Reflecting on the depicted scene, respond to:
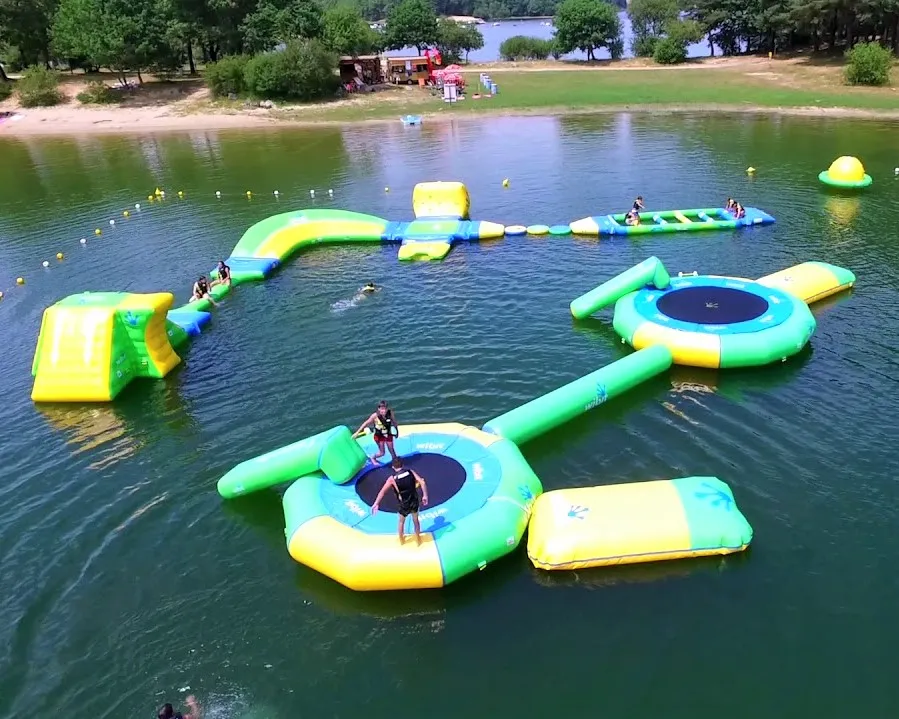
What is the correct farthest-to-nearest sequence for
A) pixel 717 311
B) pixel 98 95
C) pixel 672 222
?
pixel 98 95 < pixel 672 222 < pixel 717 311

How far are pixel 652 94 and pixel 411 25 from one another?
3358 cm

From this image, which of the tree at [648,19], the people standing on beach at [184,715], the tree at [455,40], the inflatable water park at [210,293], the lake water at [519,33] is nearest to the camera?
the people standing on beach at [184,715]

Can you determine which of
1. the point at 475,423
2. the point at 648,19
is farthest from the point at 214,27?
the point at 475,423

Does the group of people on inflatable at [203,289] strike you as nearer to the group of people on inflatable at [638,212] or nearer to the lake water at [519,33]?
the group of people on inflatable at [638,212]

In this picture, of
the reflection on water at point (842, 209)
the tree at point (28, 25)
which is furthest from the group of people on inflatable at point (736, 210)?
the tree at point (28, 25)

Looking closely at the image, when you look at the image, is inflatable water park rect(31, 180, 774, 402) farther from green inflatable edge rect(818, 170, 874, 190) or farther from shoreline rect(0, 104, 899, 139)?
shoreline rect(0, 104, 899, 139)

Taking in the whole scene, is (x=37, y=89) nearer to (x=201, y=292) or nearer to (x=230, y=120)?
(x=230, y=120)

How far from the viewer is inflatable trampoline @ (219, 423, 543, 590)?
11.3 meters

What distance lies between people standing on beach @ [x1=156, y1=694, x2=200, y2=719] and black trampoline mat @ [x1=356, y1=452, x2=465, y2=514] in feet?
13.1

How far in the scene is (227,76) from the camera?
64438mm

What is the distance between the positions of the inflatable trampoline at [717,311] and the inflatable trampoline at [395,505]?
6.49 metres

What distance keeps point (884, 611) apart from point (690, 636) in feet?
10.1

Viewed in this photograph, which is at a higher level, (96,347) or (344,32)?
(344,32)

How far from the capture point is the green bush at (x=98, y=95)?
64.6 m
